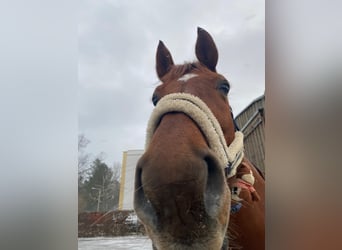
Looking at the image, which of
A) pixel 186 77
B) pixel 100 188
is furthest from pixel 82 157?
pixel 186 77

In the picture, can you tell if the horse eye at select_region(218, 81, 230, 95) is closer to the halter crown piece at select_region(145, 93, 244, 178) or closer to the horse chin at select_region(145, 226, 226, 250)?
the halter crown piece at select_region(145, 93, 244, 178)

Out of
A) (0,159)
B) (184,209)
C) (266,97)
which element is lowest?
(184,209)

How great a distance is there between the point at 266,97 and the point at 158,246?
0.48m

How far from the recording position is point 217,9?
102cm

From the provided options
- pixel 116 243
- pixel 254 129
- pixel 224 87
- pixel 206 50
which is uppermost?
pixel 206 50

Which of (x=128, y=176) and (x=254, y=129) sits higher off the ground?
(x=254, y=129)

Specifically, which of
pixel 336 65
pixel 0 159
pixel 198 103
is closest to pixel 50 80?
pixel 0 159

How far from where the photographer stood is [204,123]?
1.00 m

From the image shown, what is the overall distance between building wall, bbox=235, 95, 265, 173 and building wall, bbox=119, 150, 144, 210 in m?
0.28

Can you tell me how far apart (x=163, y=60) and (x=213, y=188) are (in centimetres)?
37

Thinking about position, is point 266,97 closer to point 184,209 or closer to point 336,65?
point 336,65

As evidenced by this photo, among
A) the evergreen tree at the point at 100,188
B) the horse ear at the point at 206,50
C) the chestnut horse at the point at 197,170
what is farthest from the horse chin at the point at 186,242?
the horse ear at the point at 206,50

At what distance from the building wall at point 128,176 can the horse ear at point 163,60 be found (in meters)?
0.23

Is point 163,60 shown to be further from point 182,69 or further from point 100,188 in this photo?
point 100,188
